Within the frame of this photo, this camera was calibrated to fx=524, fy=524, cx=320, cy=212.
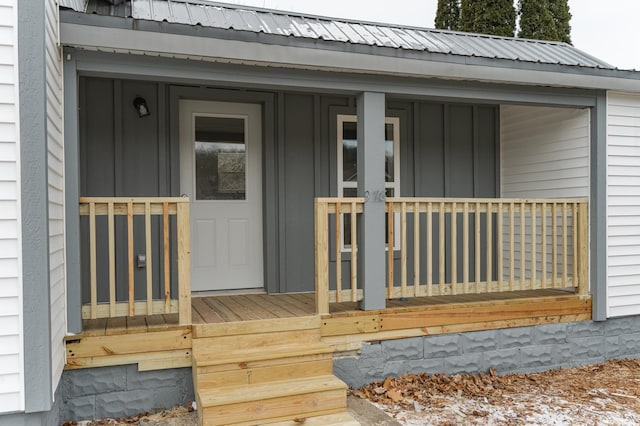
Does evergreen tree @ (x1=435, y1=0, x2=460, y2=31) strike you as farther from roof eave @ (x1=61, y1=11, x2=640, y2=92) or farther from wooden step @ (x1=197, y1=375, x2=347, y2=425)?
wooden step @ (x1=197, y1=375, x2=347, y2=425)

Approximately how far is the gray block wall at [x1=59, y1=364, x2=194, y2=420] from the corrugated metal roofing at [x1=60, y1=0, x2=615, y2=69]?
2.50 m

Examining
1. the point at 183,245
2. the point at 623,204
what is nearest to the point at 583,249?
the point at 623,204

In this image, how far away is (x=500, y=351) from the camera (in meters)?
4.61

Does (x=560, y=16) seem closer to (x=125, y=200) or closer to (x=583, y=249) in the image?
(x=583, y=249)

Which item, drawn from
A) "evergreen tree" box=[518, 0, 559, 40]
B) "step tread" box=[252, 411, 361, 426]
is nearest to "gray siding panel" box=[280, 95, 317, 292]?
"step tread" box=[252, 411, 361, 426]

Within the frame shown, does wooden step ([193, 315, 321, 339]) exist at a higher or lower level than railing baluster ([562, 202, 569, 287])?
lower

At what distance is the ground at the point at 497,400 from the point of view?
3576mm

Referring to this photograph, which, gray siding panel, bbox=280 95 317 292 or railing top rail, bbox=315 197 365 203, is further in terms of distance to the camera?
gray siding panel, bbox=280 95 317 292

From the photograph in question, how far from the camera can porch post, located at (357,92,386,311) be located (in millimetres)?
4102

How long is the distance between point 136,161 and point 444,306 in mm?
3044

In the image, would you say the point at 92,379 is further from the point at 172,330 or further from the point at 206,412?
the point at 206,412

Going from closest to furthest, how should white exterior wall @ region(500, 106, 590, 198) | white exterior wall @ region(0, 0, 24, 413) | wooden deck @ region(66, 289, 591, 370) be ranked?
white exterior wall @ region(0, 0, 24, 413) < wooden deck @ region(66, 289, 591, 370) < white exterior wall @ region(500, 106, 590, 198)

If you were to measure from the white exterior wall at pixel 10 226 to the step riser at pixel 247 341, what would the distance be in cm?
115

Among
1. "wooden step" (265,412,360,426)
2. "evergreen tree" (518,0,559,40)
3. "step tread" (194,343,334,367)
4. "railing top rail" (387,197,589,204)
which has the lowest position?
"wooden step" (265,412,360,426)
